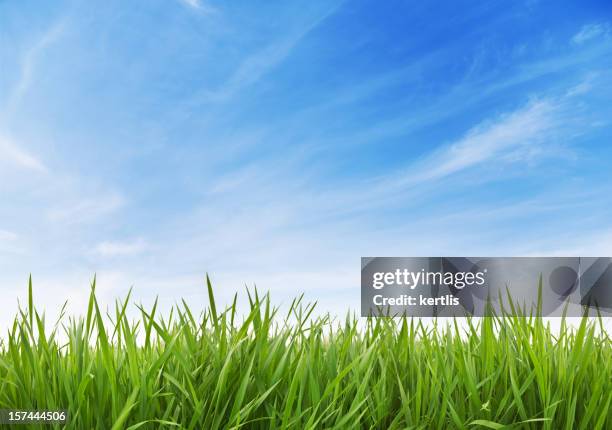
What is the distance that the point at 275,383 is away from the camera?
1.60 meters

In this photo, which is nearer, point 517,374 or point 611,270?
point 517,374

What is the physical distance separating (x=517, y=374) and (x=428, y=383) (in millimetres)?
323

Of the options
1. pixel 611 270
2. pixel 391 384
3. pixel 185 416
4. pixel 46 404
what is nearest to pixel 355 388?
pixel 391 384

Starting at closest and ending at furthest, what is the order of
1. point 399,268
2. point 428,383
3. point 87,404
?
1. point 87,404
2. point 428,383
3. point 399,268

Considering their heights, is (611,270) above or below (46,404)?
above

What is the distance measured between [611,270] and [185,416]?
26.2ft

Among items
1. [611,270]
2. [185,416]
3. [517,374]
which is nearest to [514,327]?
[517,374]

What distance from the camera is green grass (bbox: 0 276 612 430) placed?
156 centimetres

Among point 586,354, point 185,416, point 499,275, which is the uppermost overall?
point 499,275

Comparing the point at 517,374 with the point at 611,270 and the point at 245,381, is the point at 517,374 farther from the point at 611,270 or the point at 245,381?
the point at 611,270

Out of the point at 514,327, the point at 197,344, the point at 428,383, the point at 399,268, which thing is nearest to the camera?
the point at 428,383

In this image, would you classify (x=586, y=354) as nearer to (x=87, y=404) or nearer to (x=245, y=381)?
(x=245, y=381)

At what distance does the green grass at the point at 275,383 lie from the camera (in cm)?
156

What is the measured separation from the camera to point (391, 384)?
1799 mm
